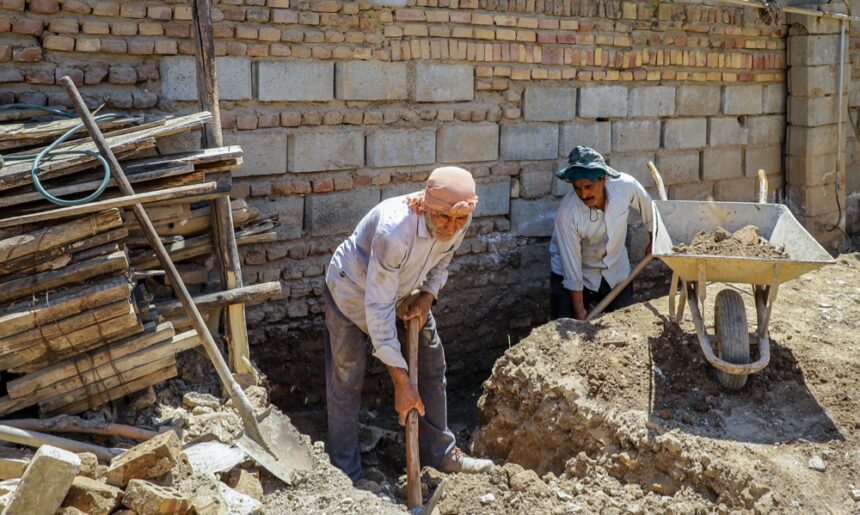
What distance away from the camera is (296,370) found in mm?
5918

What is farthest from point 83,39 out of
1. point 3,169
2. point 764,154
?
point 764,154

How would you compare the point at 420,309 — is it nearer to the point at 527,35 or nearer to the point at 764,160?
the point at 527,35

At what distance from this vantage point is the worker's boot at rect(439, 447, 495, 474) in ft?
15.7

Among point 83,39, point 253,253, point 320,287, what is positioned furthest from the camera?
point 320,287

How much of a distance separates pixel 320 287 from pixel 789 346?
2965 millimetres

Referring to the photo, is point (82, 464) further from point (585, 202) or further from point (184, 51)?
point (585, 202)

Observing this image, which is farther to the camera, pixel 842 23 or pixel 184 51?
pixel 842 23

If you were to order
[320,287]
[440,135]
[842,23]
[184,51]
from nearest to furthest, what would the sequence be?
[184,51]
[320,287]
[440,135]
[842,23]

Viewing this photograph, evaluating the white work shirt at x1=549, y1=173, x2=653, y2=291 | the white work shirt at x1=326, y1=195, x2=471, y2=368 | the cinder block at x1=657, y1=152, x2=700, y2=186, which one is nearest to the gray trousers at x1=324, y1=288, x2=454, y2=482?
the white work shirt at x1=326, y1=195, x2=471, y2=368

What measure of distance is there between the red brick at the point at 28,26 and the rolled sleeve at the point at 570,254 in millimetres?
3453

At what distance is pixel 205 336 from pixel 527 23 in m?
3.57

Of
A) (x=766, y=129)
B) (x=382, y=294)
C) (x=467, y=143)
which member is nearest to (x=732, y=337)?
(x=382, y=294)

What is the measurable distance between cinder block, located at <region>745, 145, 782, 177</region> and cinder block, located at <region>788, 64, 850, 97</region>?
1.87ft

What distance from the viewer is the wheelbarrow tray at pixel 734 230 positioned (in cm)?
467
